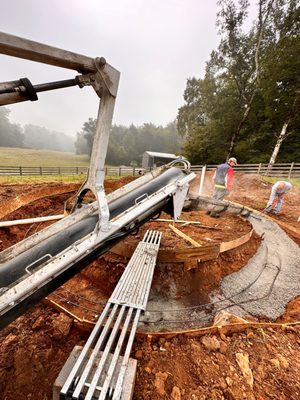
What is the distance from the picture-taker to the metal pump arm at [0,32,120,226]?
1.29m

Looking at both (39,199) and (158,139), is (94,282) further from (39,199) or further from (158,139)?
(158,139)

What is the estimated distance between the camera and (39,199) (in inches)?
226

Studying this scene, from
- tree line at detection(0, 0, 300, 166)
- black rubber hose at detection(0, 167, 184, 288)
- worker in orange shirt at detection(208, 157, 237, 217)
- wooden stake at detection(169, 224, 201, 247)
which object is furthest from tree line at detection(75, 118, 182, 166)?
black rubber hose at detection(0, 167, 184, 288)

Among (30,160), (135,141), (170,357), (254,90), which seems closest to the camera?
(170,357)

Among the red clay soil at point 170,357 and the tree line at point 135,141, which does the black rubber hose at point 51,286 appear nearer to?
the red clay soil at point 170,357

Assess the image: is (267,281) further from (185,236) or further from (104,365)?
(104,365)

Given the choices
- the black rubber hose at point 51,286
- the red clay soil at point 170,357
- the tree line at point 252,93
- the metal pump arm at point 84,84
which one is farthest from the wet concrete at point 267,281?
the tree line at point 252,93

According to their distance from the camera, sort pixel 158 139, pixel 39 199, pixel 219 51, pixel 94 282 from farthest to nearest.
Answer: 1. pixel 158 139
2. pixel 219 51
3. pixel 39 199
4. pixel 94 282

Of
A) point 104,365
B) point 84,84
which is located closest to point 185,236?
point 104,365

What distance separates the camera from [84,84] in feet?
5.62

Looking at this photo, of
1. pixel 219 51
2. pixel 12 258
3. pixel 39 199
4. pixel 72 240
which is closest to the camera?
pixel 12 258

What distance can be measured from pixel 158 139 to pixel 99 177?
205ft

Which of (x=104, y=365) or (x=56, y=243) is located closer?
(x=104, y=365)

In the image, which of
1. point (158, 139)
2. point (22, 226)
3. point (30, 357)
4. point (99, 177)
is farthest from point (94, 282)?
point (158, 139)
